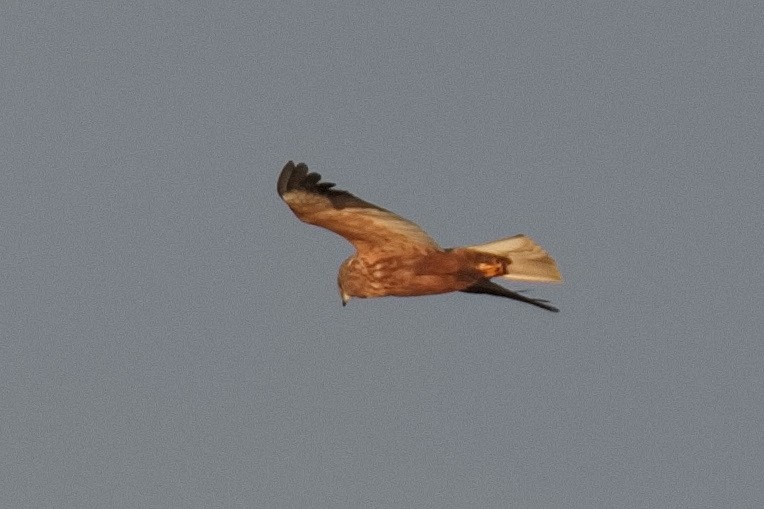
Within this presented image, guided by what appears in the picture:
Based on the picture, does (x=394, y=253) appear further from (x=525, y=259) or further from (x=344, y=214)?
(x=525, y=259)

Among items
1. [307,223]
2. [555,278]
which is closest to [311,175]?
[307,223]

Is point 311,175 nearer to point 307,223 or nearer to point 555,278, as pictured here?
point 307,223

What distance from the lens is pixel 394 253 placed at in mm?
40312

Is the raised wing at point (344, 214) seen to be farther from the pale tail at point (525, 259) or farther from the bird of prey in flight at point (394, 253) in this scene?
the pale tail at point (525, 259)

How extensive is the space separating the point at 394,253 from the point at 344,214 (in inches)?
31.1

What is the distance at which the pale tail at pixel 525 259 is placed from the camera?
4053cm

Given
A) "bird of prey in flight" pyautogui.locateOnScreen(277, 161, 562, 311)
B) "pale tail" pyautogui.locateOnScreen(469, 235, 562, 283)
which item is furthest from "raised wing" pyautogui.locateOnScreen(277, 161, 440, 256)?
"pale tail" pyautogui.locateOnScreen(469, 235, 562, 283)

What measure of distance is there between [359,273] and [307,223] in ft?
2.97

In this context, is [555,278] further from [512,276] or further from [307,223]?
[307,223]

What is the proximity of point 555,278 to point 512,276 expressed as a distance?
49cm

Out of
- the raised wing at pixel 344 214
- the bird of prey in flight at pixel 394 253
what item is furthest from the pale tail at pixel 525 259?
the raised wing at pixel 344 214

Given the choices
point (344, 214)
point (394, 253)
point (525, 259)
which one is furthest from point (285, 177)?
point (525, 259)

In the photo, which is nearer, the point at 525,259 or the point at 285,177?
the point at 285,177

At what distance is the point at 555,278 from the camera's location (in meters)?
40.7
